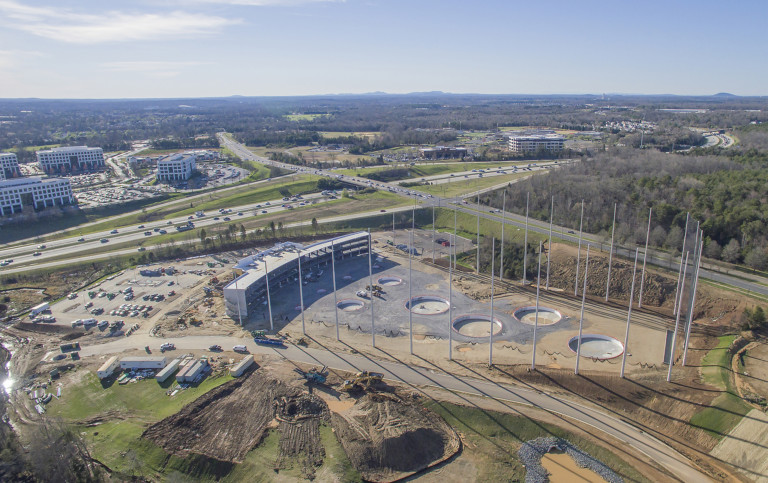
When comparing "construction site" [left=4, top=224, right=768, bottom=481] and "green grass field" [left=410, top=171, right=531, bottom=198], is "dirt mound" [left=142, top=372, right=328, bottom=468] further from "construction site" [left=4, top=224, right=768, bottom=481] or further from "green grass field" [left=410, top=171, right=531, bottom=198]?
"green grass field" [left=410, top=171, right=531, bottom=198]

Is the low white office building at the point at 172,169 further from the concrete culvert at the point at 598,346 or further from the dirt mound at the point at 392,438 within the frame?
the concrete culvert at the point at 598,346

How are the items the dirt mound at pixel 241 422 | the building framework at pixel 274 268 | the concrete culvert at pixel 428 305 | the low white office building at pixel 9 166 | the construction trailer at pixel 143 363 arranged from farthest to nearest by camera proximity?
the low white office building at pixel 9 166 → the concrete culvert at pixel 428 305 → the building framework at pixel 274 268 → the construction trailer at pixel 143 363 → the dirt mound at pixel 241 422

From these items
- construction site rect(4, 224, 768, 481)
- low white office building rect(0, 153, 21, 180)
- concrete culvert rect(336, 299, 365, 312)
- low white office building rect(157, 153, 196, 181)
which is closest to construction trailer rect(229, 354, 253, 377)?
construction site rect(4, 224, 768, 481)

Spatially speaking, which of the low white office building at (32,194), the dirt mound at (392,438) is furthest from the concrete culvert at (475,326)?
the low white office building at (32,194)

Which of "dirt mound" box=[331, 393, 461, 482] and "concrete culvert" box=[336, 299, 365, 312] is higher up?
"dirt mound" box=[331, 393, 461, 482]

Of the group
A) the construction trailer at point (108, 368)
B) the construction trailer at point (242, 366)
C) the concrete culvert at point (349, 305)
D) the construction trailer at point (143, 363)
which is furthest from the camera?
the concrete culvert at point (349, 305)

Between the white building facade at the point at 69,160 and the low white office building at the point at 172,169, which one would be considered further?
the white building facade at the point at 69,160

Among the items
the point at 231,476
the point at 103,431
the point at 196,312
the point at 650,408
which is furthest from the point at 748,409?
the point at 196,312
